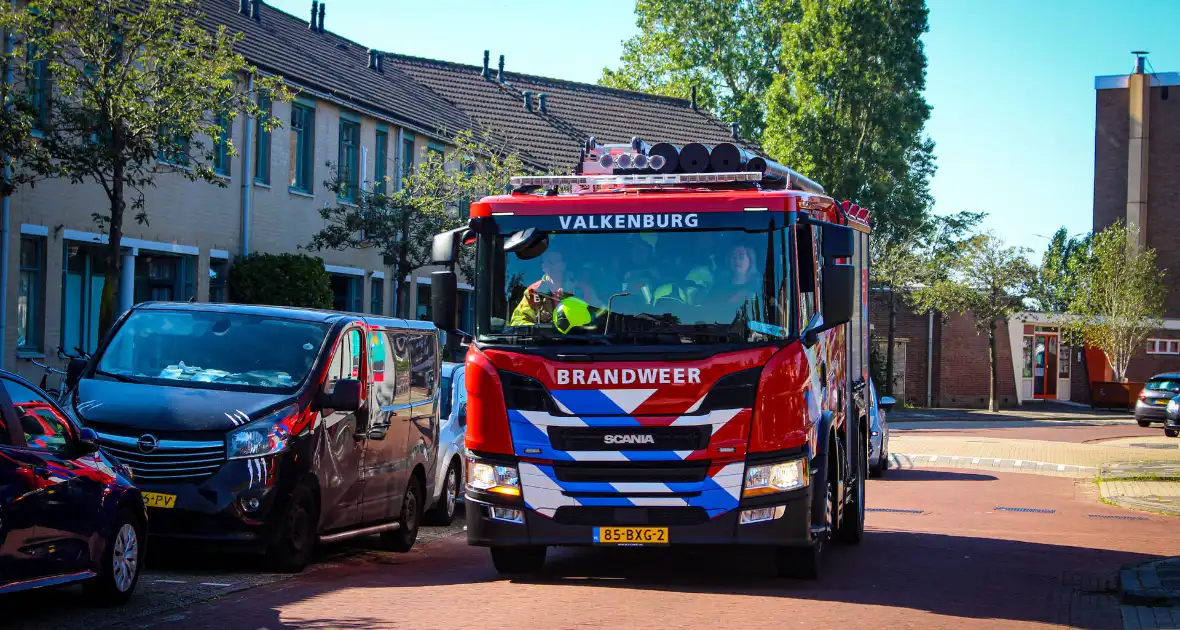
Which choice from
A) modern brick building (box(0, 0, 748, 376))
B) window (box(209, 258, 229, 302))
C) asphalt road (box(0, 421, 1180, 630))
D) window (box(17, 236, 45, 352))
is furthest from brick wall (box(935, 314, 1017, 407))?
asphalt road (box(0, 421, 1180, 630))

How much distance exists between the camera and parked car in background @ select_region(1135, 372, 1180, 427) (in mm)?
42531

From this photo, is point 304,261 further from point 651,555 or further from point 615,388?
point 615,388

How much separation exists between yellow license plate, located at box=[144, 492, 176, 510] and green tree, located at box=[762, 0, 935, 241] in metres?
42.7

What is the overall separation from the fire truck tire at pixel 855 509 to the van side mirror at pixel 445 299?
4.51 m

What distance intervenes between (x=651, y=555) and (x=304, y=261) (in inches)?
644

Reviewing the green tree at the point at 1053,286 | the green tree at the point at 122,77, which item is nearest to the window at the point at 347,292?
the green tree at the point at 122,77

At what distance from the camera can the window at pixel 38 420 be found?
27.8 ft

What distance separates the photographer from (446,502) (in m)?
15.7

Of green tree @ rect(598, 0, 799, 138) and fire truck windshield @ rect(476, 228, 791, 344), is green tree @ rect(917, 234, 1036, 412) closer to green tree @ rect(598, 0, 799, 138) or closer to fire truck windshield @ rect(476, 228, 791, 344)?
green tree @ rect(598, 0, 799, 138)

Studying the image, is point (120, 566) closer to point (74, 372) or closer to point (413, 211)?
point (74, 372)

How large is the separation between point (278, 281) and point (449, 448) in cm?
1248

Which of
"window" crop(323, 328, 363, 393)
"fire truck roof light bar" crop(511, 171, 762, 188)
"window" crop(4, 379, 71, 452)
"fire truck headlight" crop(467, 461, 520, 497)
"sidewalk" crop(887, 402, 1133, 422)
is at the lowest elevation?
Answer: "sidewalk" crop(887, 402, 1133, 422)

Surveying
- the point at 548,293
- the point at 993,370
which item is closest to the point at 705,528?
the point at 548,293

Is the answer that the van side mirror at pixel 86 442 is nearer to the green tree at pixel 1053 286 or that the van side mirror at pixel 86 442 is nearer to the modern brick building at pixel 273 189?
the modern brick building at pixel 273 189
